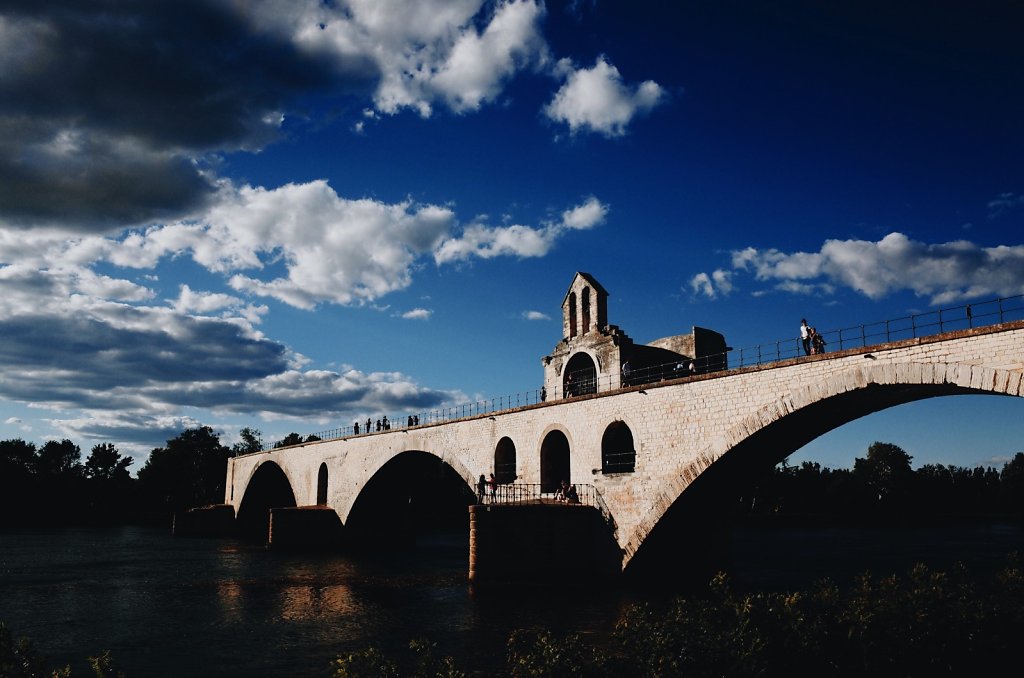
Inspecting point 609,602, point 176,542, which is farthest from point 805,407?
point 176,542

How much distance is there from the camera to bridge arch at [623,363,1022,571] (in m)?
18.2

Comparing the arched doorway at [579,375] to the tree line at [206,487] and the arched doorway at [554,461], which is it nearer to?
the arched doorway at [554,461]

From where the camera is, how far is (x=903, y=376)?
19031mm

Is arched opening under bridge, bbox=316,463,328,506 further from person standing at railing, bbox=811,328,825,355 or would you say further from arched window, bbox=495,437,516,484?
person standing at railing, bbox=811,328,825,355

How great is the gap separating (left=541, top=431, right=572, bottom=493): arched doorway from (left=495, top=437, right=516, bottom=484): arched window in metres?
3.05

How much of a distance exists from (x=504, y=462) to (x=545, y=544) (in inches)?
341

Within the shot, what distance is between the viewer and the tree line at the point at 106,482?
269 feet

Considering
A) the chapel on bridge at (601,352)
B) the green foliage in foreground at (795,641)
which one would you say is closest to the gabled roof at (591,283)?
the chapel on bridge at (601,352)

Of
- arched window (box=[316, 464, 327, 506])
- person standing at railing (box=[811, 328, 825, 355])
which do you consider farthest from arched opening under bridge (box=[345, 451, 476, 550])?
person standing at railing (box=[811, 328, 825, 355])

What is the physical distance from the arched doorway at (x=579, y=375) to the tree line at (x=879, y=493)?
154 ft

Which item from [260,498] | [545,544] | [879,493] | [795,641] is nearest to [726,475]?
[545,544]

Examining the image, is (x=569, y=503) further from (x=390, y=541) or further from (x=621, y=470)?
(x=390, y=541)

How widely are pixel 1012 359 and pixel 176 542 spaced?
58.2 meters

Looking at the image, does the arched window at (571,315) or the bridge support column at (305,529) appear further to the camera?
the bridge support column at (305,529)
